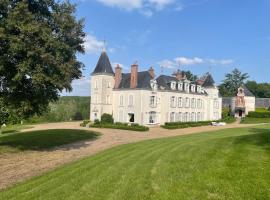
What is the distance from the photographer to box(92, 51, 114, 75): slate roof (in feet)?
148

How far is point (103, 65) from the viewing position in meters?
45.4

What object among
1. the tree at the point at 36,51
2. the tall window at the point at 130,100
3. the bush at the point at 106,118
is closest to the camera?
the tree at the point at 36,51

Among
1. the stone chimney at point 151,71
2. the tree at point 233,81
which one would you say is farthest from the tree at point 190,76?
the stone chimney at point 151,71

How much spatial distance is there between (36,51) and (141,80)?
28.9 meters

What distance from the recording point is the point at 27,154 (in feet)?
56.0

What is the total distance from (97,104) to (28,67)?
29.4m

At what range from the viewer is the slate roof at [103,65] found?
45178 millimetres

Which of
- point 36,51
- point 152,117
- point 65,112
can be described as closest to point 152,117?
point 152,117

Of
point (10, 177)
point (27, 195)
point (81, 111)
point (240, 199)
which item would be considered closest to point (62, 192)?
point (27, 195)

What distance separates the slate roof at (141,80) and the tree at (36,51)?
79.7 feet

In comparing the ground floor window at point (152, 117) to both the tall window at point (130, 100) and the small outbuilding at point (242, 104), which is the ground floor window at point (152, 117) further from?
the small outbuilding at point (242, 104)

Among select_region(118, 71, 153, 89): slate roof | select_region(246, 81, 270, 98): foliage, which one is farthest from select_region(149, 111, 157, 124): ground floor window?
select_region(246, 81, 270, 98): foliage

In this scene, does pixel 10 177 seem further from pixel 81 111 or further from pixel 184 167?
pixel 81 111

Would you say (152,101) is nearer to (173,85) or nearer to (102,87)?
(173,85)
